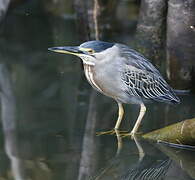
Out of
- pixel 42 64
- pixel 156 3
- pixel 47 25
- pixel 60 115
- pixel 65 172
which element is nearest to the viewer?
pixel 65 172

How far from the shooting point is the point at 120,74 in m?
6.31

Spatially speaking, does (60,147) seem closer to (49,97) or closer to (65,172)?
(65,172)

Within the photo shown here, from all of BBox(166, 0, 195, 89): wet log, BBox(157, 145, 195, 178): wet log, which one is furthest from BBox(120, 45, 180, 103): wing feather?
BBox(166, 0, 195, 89): wet log

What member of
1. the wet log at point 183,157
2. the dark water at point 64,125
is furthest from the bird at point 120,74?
the wet log at point 183,157

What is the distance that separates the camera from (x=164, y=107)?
24.1 ft

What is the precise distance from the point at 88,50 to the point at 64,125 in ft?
3.31

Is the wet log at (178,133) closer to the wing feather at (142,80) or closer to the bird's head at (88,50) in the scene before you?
the wing feather at (142,80)

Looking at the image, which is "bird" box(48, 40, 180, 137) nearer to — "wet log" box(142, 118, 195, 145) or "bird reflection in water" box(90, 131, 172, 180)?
"wet log" box(142, 118, 195, 145)

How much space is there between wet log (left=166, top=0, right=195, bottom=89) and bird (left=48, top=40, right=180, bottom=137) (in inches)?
37.7

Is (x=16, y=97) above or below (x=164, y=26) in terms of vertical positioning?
below

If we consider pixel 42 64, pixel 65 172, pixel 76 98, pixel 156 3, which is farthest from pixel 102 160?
pixel 42 64

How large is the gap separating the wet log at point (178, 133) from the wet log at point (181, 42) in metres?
1.44

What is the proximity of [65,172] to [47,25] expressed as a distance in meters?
6.01

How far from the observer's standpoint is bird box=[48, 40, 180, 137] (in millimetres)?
6168
